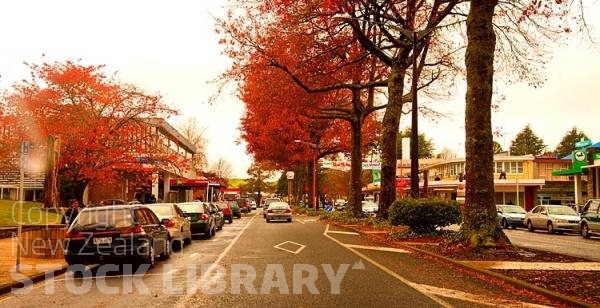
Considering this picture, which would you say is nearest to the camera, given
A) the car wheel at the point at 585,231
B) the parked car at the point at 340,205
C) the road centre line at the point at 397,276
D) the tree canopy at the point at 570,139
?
the road centre line at the point at 397,276

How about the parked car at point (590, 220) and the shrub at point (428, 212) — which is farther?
the parked car at point (590, 220)

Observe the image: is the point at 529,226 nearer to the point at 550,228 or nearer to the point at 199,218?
the point at 550,228

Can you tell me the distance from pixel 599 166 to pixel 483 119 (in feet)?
82.6

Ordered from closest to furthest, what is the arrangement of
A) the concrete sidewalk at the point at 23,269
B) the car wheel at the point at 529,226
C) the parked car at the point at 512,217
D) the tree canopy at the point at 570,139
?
the concrete sidewalk at the point at 23,269, the car wheel at the point at 529,226, the parked car at the point at 512,217, the tree canopy at the point at 570,139

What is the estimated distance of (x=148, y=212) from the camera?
48.4 ft

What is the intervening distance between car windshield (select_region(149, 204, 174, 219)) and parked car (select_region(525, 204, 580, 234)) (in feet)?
61.6

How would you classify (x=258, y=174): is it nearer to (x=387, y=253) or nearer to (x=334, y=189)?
(x=334, y=189)

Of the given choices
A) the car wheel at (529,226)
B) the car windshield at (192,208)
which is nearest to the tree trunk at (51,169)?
the car windshield at (192,208)

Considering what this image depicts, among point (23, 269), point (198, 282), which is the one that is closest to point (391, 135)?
point (198, 282)

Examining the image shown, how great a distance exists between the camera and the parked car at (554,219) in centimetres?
2794

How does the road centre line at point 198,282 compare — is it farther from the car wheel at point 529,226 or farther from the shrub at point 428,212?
the car wheel at point 529,226

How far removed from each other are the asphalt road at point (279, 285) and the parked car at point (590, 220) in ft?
39.1

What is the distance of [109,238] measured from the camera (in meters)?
12.8

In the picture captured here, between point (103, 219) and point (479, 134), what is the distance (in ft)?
31.4
